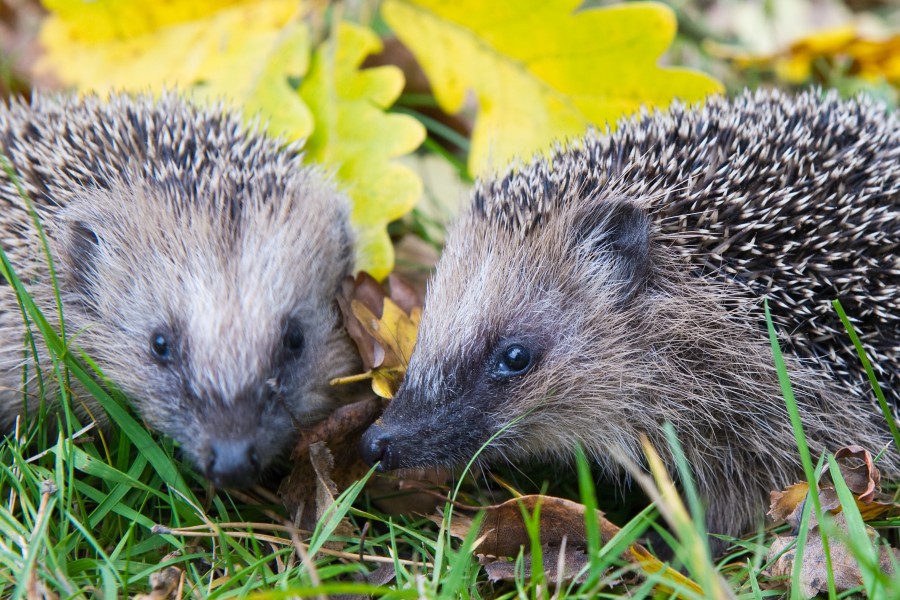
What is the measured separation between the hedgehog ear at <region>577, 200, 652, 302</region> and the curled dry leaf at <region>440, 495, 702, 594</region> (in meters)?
0.62

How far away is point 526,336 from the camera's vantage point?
222 centimetres

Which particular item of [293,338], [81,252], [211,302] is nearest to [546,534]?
[293,338]

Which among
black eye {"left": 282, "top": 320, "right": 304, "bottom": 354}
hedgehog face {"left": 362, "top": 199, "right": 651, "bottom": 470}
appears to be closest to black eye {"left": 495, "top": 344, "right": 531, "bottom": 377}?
hedgehog face {"left": 362, "top": 199, "right": 651, "bottom": 470}

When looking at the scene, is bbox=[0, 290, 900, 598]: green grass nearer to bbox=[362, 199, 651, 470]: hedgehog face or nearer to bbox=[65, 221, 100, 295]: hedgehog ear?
bbox=[362, 199, 651, 470]: hedgehog face

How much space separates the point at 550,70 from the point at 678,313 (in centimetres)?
126

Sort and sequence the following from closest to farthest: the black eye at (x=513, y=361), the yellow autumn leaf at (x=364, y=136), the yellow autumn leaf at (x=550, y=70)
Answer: the black eye at (x=513, y=361), the yellow autumn leaf at (x=364, y=136), the yellow autumn leaf at (x=550, y=70)

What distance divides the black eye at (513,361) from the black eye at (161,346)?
2.89ft

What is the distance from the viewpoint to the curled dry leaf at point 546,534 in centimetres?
188

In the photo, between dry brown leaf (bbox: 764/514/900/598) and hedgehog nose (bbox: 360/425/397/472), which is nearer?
dry brown leaf (bbox: 764/514/900/598)

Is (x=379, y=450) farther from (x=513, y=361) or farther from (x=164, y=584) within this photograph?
(x=164, y=584)

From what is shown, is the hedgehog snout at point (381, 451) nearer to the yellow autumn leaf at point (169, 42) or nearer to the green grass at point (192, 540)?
the green grass at point (192, 540)

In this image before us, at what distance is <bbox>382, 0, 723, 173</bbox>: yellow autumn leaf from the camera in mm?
2979

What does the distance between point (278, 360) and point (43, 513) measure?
671mm

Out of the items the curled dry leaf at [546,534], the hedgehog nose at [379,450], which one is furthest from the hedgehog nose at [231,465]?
the curled dry leaf at [546,534]
